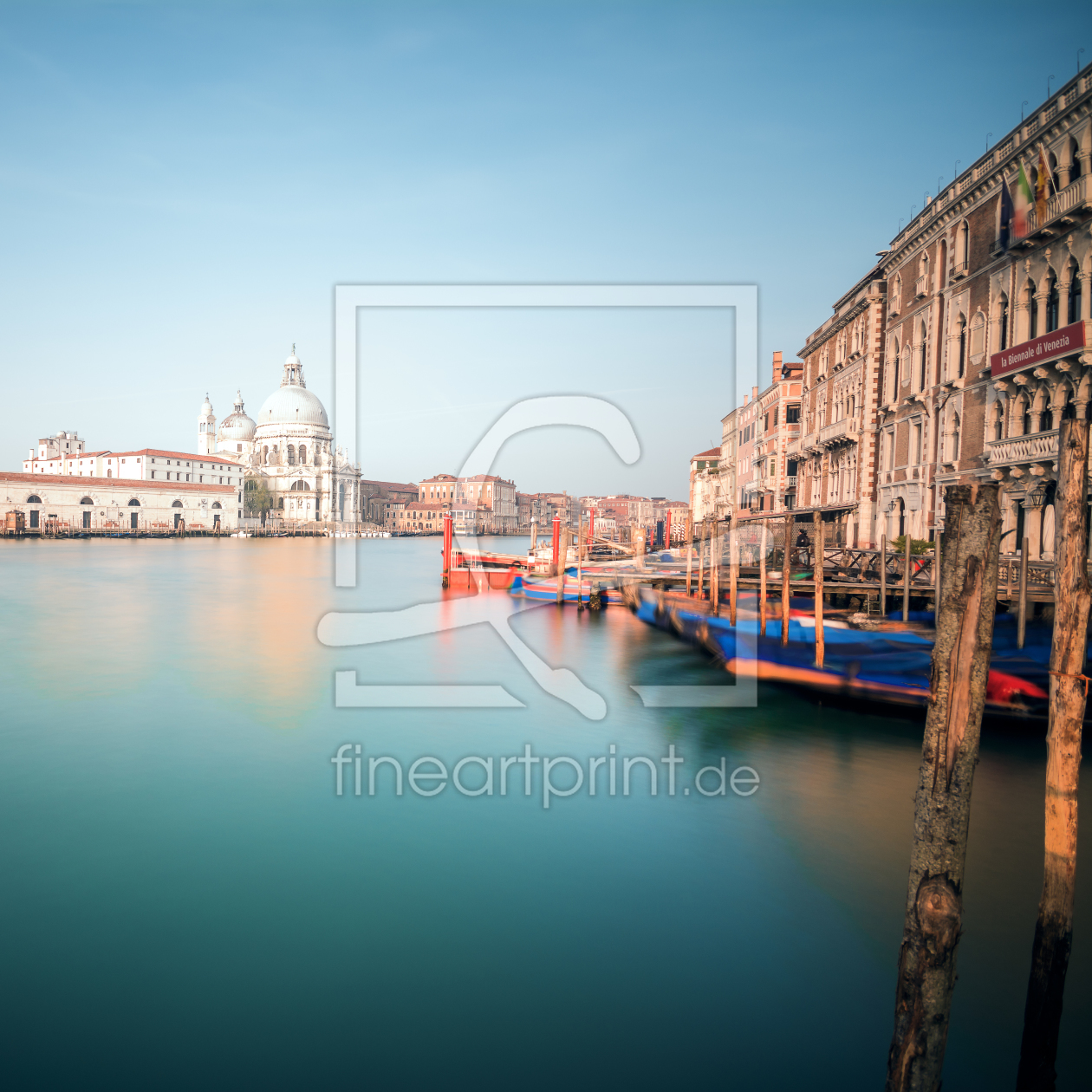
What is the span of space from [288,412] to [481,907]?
98179 mm

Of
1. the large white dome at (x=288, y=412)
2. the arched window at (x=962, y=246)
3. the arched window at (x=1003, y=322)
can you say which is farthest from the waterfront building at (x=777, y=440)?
the large white dome at (x=288, y=412)

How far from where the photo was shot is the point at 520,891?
586 centimetres

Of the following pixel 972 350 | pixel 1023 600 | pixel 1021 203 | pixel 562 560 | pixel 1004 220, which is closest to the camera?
pixel 1023 600

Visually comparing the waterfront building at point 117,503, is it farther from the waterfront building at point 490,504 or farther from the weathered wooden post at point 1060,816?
the weathered wooden post at point 1060,816

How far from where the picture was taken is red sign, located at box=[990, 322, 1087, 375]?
11344 millimetres

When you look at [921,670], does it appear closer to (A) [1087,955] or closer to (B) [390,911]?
(A) [1087,955]

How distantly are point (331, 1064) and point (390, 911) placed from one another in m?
1.46

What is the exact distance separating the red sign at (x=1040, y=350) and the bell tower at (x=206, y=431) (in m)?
102

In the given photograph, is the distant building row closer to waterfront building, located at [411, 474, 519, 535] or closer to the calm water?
the calm water

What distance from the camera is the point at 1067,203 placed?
11.9 metres

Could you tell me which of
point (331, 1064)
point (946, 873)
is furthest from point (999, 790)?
point (331, 1064)

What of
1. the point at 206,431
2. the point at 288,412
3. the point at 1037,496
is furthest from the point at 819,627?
the point at 206,431

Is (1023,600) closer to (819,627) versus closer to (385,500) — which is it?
(819,627)

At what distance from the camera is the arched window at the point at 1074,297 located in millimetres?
11891
